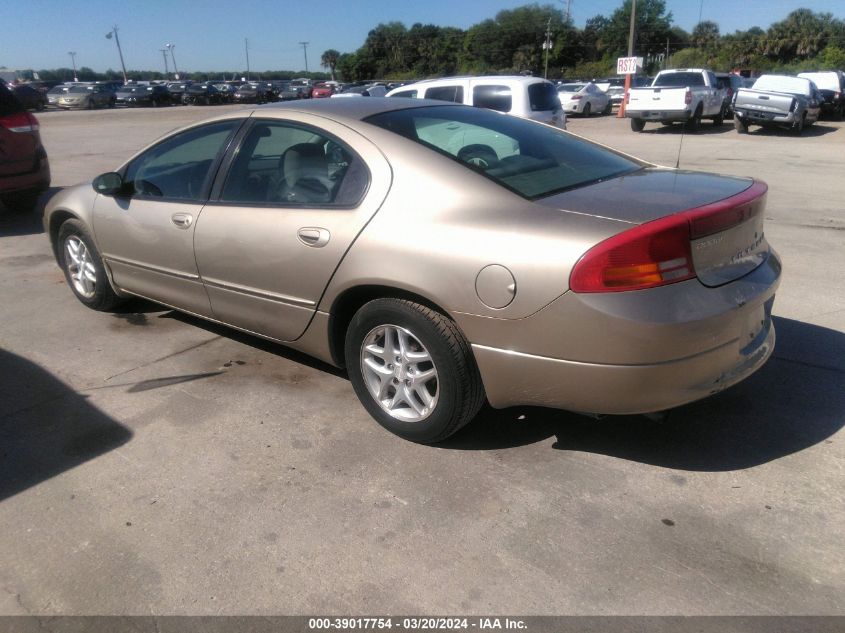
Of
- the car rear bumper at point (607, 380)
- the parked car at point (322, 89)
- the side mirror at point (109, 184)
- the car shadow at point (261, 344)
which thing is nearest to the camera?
the car rear bumper at point (607, 380)

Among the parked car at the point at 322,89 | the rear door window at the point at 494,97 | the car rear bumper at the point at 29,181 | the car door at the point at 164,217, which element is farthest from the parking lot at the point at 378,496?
the parked car at the point at 322,89

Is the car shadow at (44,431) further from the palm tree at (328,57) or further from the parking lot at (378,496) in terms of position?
the palm tree at (328,57)

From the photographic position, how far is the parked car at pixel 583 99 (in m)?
30.1

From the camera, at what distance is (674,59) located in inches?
2709

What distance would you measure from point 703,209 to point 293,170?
2047 mm

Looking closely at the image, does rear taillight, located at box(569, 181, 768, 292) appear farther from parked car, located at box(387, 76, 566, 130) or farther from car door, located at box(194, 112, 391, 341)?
parked car, located at box(387, 76, 566, 130)

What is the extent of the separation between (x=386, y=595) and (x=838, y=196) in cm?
964

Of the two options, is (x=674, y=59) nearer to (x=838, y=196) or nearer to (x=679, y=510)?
(x=838, y=196)

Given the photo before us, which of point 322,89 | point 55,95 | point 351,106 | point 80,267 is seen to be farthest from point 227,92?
point 351,106

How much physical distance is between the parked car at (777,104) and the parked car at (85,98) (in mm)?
36475

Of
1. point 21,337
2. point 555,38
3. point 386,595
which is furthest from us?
point 555,38

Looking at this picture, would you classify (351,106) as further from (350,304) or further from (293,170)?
(350,304)

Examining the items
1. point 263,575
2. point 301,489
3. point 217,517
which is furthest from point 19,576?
point 301,489


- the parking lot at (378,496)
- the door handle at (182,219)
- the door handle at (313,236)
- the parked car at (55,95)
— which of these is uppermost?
the door handle at (313,236)
